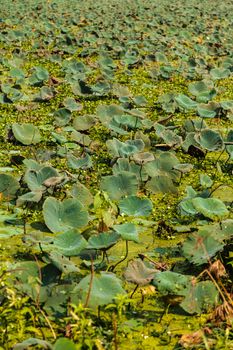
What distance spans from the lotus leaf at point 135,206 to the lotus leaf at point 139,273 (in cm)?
69

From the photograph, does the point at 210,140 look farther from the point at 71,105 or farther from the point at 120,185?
the point at 71,105

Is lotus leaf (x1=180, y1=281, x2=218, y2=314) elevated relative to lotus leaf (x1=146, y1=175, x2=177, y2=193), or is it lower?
elevated

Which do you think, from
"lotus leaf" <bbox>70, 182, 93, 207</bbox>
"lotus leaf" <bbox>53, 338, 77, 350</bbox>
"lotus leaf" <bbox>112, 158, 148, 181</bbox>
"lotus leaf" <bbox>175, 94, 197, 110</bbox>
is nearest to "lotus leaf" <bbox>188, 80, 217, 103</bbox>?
"lotus leaf" <bbox>175, 94, 197, 110</bbox>

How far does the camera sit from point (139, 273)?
263cm

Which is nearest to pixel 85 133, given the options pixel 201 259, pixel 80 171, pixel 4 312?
pixel 80 171

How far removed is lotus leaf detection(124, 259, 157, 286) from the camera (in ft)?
8.46

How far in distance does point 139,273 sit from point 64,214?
2.39ft

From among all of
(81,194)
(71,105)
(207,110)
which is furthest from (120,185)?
(71,105)

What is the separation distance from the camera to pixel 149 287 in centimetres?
261

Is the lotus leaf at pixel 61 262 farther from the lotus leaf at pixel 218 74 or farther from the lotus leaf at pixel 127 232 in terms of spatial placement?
the lotus leaf at pixel 218 74

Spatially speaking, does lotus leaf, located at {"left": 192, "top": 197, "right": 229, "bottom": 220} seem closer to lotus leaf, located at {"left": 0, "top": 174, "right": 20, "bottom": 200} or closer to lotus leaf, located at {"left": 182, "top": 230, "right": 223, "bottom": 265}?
lotus leaf, located at {"left": 182, "top": 230, "right": 223, "bottom": 265}

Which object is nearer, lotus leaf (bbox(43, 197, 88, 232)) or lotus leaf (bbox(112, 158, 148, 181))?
lotus leaf (bbox(43, 197, 88, 232))

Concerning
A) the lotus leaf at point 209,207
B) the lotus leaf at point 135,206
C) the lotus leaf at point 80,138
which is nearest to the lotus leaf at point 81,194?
the lotus leaf at point 135,206

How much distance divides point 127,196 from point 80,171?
583 millimetres
